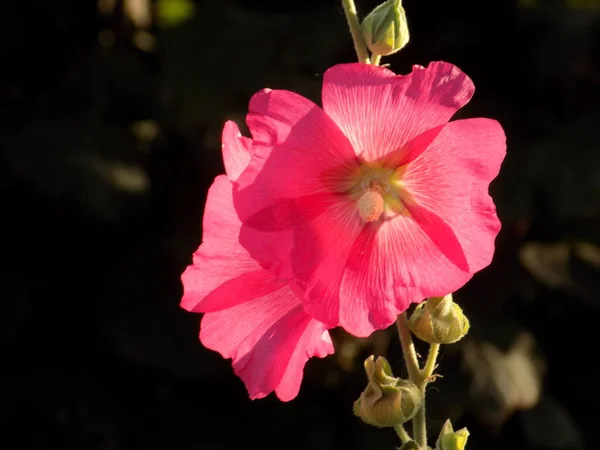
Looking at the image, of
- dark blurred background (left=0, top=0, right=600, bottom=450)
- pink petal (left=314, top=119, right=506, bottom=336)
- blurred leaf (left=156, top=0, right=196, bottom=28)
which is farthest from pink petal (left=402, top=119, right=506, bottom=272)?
blurred leaf (left=156, top=0, right=196, bottom=28)

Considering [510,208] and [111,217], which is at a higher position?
[111,217]

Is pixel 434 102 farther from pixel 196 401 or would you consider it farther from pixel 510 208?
pixel 196 401

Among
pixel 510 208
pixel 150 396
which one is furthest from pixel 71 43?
pixel 510 208

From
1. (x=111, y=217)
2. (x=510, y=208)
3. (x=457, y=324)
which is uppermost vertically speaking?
(x=457, y=324)

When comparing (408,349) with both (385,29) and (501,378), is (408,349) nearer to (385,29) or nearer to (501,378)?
(385,29)

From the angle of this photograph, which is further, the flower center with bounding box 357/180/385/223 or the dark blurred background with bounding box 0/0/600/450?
the dark blurred background with bounding box 0/0/600/450

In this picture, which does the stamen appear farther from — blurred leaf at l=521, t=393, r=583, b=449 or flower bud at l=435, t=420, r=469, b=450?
blurred leaf at l=521, t=393, r=583, b=449

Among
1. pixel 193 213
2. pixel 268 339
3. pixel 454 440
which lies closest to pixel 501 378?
pixel 193 213
